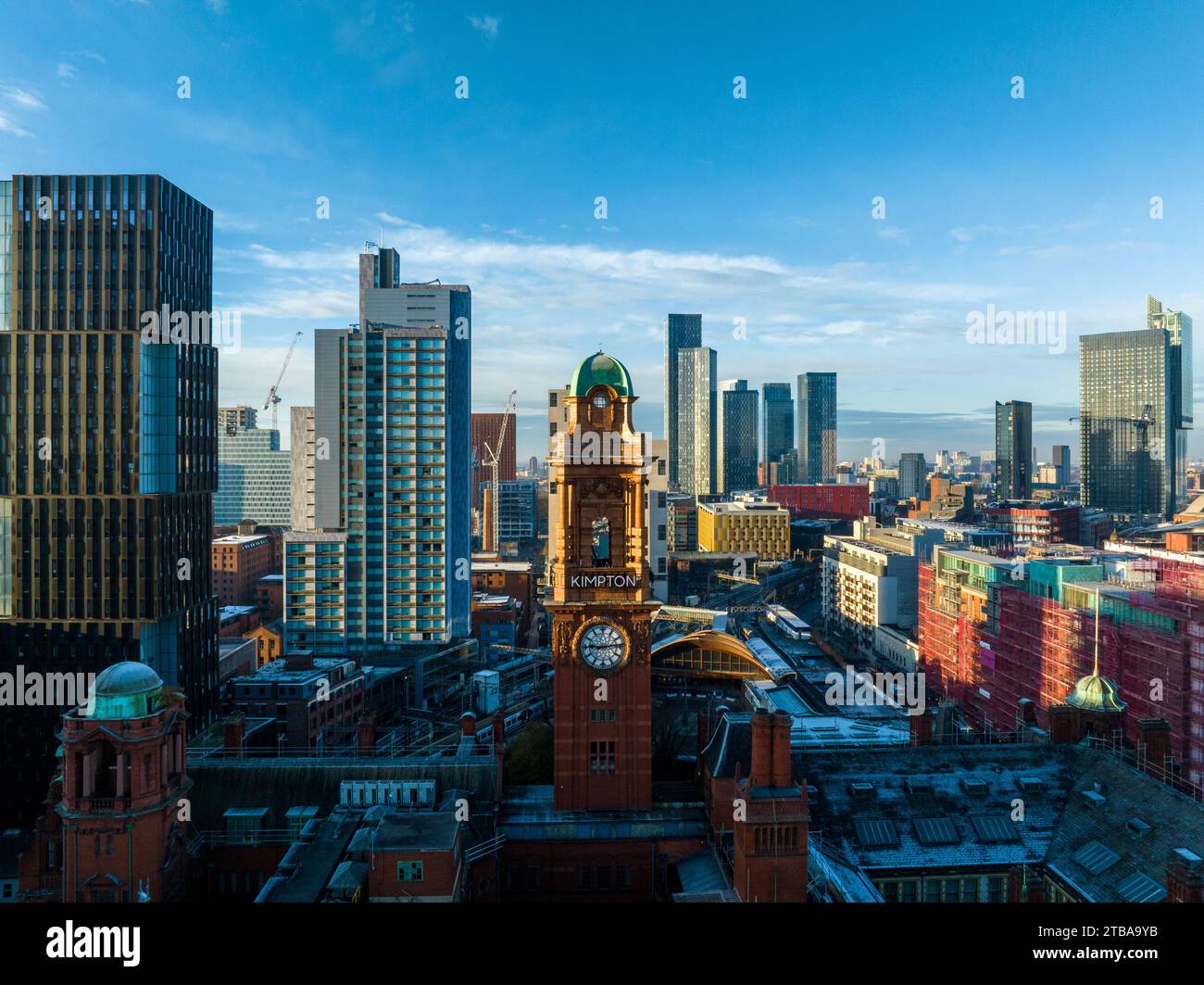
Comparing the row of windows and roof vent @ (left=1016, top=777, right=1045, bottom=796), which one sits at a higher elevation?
roof vent @ (left=1016, top=777, right=1045, bottom=796)

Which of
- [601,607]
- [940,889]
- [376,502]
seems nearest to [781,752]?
[940,889]

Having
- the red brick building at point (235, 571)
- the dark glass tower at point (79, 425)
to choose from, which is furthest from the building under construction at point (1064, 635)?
the red brick building at point (235, 571)

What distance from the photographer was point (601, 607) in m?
38.7

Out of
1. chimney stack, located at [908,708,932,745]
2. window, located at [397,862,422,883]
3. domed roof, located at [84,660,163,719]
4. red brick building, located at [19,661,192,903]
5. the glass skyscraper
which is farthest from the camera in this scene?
the glass skyscraper

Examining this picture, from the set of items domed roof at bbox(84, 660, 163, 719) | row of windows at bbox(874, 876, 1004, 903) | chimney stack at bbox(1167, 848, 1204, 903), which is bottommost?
row of windows at bbox(874, 876, 1004, 903)

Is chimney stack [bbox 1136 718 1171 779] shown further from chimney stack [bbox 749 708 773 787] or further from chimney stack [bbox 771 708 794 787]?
chimney stack [bbox 749 708 773 787]

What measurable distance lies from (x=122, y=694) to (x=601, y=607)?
19.8 meters

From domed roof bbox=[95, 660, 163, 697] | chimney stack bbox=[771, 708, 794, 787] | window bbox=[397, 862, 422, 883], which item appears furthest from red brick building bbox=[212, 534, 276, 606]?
chimney stack bbox=[771, 708, 794, 787]

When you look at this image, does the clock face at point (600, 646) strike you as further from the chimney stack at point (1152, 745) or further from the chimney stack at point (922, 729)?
the chimney stack at point (1152, 745)

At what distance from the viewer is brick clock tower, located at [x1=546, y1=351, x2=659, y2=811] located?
127ft

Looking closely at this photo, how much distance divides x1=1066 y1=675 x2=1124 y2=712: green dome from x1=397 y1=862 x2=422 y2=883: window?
33.9m

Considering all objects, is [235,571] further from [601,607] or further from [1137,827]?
[1137,827]

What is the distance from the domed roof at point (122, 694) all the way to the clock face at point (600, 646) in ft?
58.2

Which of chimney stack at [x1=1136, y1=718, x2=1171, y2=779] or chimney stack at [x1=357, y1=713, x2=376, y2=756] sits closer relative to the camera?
chimney stack at [x1=1136, y1=718, x2=1171, y2=779]
